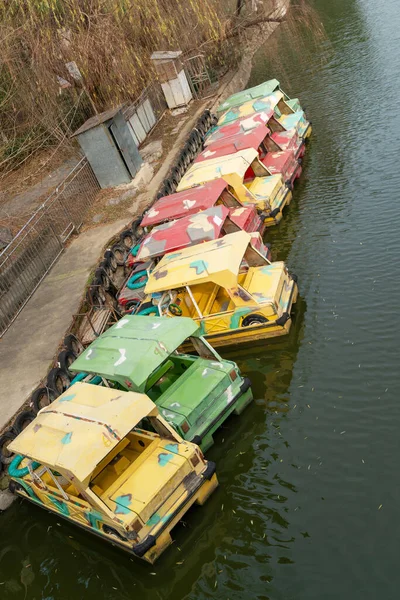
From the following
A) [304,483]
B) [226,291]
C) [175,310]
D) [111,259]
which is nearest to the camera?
[304,483]

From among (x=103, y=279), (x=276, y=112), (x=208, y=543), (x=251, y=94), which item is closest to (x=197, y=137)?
(x=251, y=94)

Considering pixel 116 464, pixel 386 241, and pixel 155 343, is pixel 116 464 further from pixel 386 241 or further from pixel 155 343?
pixel 386 241

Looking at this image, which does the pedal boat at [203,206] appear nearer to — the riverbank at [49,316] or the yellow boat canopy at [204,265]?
the yellow boat canopy at [204,265]

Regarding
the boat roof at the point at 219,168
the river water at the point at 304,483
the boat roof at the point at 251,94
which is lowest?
the river water at the point at 304,483

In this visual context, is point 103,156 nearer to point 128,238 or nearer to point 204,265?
point 128,238

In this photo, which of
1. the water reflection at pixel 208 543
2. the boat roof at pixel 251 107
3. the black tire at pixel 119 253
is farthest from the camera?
the boat roof at pixel 251 107

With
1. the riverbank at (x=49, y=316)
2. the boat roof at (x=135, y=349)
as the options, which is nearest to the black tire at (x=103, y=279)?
the riverbank at (x=49, y=316)

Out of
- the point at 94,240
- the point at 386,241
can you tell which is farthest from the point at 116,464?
the point at 94,240
